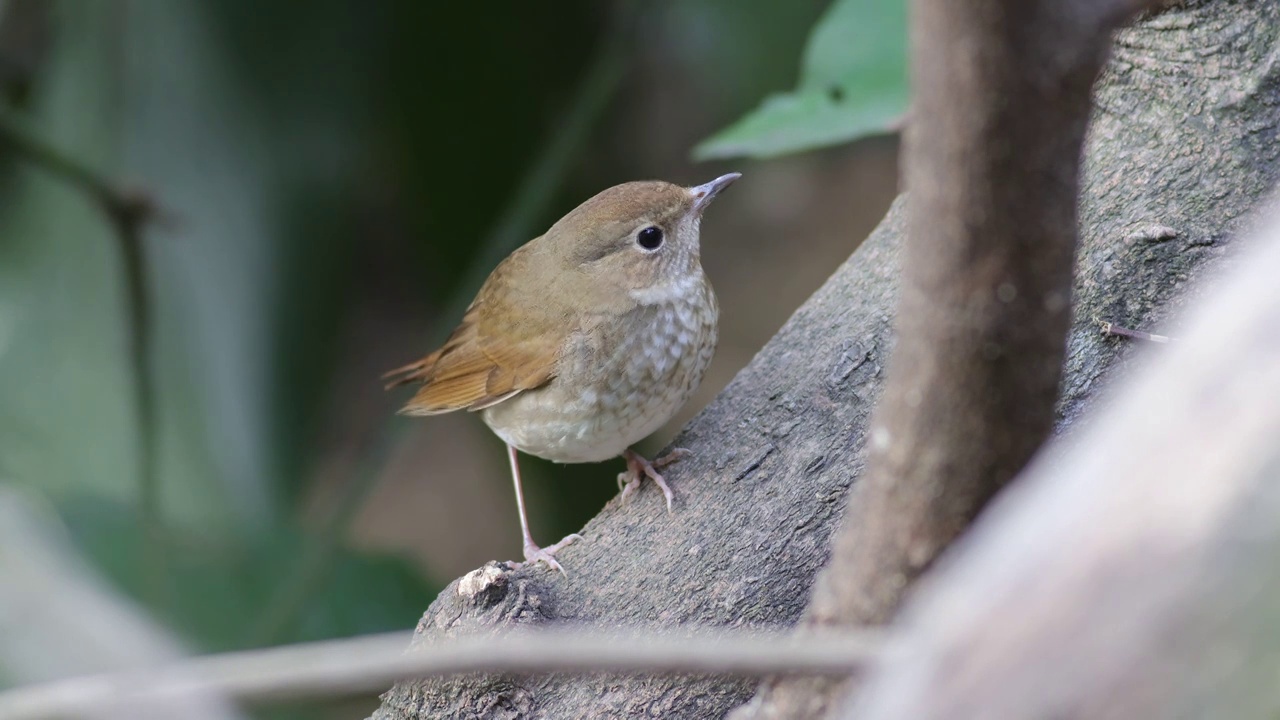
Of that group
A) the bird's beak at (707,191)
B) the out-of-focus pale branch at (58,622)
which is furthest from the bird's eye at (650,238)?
the out-of-focus pale branch at (58,622)

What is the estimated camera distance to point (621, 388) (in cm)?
290

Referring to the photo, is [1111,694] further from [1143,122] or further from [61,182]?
[61,182]

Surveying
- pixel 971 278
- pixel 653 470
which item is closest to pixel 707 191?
pixel 653 470

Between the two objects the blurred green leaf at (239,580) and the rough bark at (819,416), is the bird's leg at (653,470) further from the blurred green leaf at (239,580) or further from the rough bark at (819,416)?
the blurred green leaf at (239,580)

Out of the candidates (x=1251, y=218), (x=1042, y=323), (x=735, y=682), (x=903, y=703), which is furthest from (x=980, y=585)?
(x=1251, y=218)

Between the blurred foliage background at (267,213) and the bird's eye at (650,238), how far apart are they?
2.99 feet

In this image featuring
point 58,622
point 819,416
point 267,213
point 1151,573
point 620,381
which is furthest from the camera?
point 267,213

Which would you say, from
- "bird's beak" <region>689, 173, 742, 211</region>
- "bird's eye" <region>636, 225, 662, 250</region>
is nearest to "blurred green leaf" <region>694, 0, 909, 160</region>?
"bird's beak" <region>689, 173, 742, 211</region>

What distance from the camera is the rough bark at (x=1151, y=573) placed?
86 centimetres

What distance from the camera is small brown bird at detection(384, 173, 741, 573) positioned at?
9.59 ft

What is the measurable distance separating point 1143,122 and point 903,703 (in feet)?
6.36

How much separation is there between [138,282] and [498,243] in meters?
1.13

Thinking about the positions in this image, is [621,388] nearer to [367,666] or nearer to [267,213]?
[367,666]

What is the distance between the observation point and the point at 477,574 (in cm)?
214
